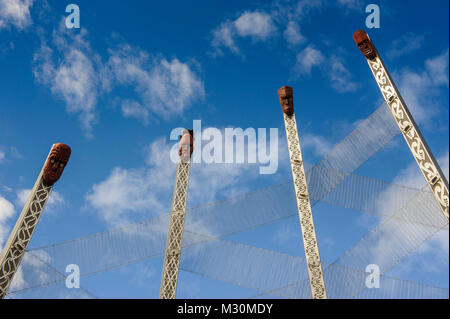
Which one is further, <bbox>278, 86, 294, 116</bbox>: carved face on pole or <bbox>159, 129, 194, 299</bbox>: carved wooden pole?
<bbox>278, 86, 294, 116</bbox>: carved face on pole

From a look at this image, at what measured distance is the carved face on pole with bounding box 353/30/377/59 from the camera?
10.8 m

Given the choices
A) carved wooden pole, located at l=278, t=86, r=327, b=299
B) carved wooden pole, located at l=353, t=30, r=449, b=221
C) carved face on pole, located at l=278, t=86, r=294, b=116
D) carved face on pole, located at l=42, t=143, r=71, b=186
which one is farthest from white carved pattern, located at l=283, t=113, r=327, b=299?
carved face on pole, located at l=42, t=143, r=71, b=186

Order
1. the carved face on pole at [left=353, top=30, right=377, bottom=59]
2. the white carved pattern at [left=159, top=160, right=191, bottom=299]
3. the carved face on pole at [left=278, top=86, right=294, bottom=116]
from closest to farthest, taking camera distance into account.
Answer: the carved face on pole at [left=353, top=30, right=377, bottom=59], the white carved pattern at [left=159, top=160, right=191, bottom=299], the carved face on pole at [left=278, top=86, right=294, bottom=116]

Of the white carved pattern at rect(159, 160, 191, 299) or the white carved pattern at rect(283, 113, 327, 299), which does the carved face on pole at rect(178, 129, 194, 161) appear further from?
the white carved pattern at rect(283, 113, 327, 299)

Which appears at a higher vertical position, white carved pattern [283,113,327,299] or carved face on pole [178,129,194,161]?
carved face on pole [178,129,194,161]

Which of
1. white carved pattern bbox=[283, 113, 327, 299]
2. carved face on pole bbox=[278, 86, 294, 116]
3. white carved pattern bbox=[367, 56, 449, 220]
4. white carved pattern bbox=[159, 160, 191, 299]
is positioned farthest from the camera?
carved face on pole bbox=[278, 86, 294, 116]

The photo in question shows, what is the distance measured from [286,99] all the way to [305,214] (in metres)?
4.73

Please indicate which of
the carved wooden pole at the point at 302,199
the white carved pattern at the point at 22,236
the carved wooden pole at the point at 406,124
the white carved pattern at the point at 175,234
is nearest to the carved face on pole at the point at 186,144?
the white carved pattern at the point at 175,234

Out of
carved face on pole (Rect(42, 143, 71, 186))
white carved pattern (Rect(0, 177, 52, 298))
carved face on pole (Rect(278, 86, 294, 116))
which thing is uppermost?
carved face on pole (Rect(278, 86, 294, 116))

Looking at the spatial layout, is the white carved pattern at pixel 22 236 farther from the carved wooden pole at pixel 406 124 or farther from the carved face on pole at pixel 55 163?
the carved wooden pole at pixel 406 124

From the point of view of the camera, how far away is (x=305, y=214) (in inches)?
541
